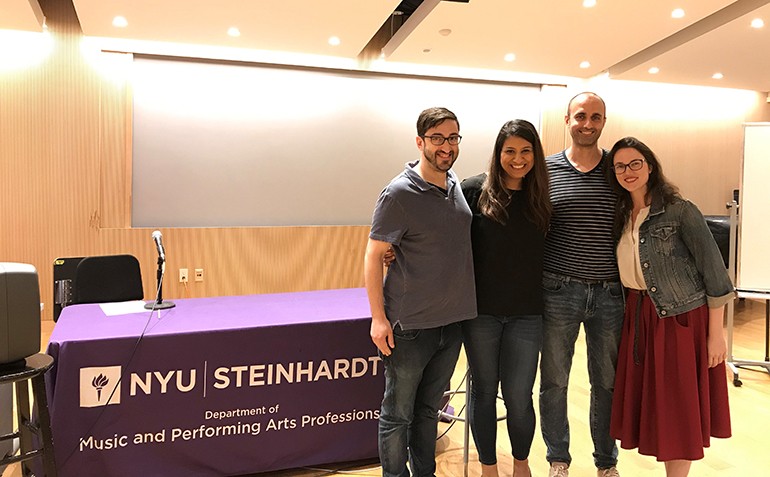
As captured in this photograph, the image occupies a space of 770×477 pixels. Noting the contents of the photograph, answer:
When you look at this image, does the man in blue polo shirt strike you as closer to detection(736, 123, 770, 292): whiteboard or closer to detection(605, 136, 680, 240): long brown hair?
detection(605, 136, 680, 240): long brown hair

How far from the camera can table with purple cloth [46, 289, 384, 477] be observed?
2164 millimetres

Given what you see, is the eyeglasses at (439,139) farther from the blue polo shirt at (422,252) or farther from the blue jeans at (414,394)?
the blue jeans at (414,394)

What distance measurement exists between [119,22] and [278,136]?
174cm

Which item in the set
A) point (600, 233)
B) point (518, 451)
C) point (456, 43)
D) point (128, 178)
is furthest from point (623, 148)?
point (128, 178)

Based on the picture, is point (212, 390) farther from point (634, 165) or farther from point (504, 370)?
point (634, 165)

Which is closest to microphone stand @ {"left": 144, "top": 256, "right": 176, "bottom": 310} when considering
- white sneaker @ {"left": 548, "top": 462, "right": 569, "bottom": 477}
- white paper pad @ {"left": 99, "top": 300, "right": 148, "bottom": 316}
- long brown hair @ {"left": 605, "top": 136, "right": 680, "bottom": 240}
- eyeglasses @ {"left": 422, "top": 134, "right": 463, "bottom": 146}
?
white paper pad @ {"left": 99, "top": 300, "right": 148, "bottom": 316}

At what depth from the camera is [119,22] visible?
4.48 meters

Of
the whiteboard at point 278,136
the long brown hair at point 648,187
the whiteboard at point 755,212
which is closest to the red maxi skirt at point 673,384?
the long brown hair at point 648,187

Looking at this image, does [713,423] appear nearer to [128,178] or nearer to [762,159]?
[762,159]

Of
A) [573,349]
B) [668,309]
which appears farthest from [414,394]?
[668,309]

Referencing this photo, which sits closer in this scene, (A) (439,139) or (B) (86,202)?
(A) (439,139)

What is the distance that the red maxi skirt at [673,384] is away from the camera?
79.3 inches

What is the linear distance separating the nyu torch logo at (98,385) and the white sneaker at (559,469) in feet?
5.85

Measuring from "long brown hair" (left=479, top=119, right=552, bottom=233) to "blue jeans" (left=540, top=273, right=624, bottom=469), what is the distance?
0.28 meters
